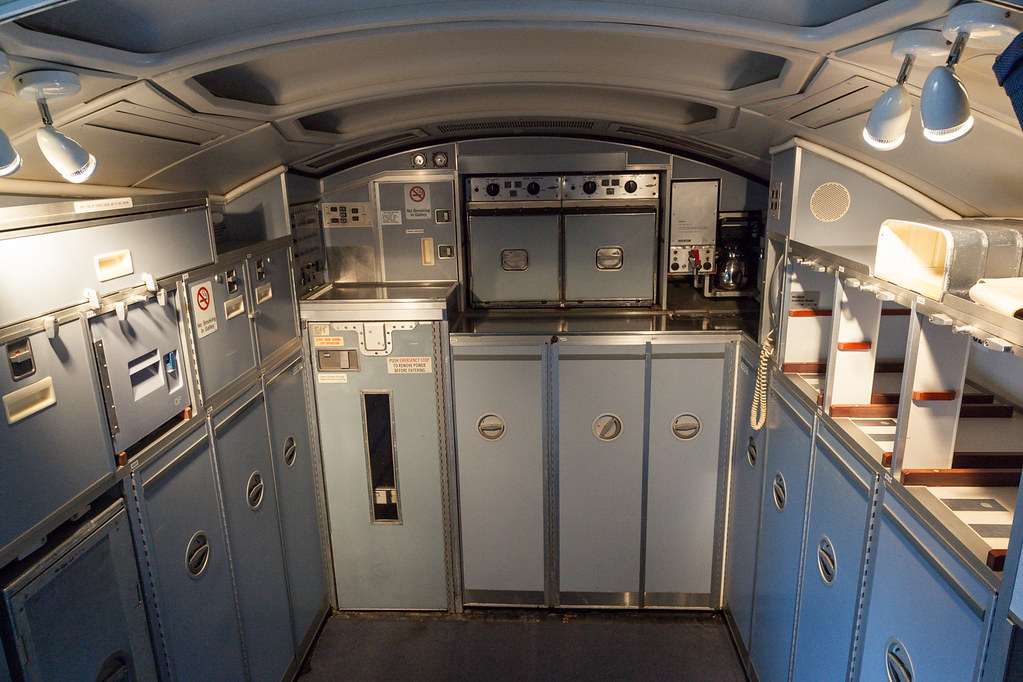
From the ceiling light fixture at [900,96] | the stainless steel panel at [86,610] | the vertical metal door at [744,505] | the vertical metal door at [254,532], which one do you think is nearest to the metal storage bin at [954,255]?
the ceiling light fixture at [900,96]

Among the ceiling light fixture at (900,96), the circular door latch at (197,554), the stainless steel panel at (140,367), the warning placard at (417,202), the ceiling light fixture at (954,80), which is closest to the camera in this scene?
the ceiling light fixture at (954,80)

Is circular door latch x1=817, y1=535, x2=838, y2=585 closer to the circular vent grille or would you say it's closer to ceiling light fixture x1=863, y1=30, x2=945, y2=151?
the circular vent grille

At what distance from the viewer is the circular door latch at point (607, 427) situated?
3736mm

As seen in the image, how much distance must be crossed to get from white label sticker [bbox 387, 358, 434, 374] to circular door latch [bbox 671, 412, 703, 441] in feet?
4.83

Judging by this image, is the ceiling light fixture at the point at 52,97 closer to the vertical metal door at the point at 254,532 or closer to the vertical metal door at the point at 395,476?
the vertical metal door at the point at 254,532

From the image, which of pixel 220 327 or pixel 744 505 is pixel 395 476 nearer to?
pixel 220 327

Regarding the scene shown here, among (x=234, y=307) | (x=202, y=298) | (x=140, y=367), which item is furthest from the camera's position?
(x=234, y=307)

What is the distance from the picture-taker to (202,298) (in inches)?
101

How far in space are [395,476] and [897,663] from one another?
2733 mm

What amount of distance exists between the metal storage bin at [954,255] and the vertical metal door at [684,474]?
182 cm

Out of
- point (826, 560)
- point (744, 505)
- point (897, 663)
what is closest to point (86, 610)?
point (897, 663)

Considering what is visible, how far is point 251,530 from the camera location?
9.80ft

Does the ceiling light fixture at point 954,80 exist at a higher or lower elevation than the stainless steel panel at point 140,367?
higher

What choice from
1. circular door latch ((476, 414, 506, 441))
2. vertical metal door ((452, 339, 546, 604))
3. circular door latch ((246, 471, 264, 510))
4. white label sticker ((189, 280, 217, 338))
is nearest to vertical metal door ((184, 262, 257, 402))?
white label sticker ((189, 280, 217, 338))
